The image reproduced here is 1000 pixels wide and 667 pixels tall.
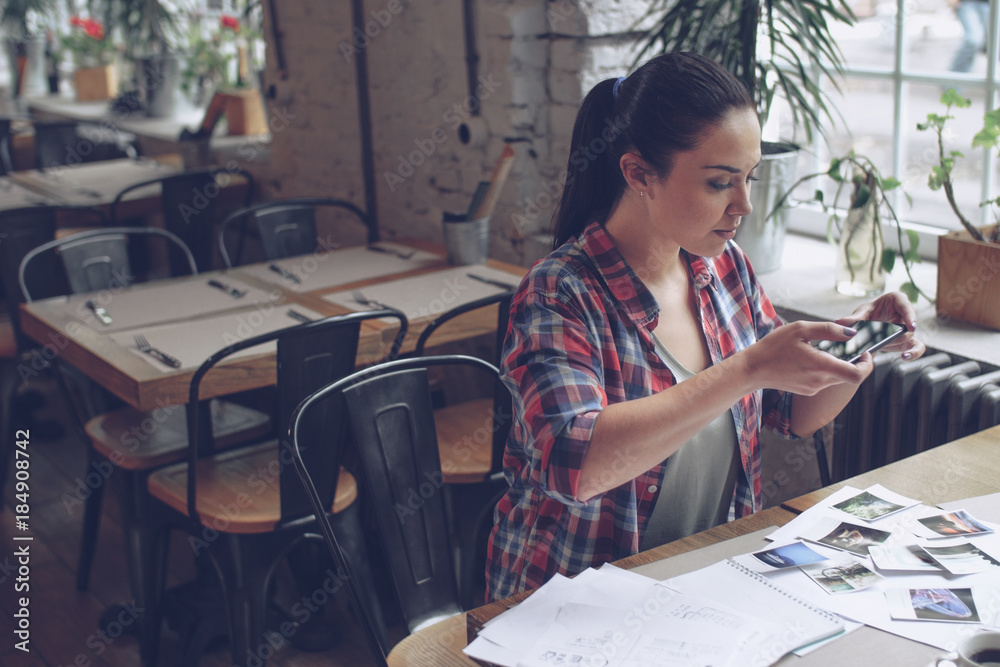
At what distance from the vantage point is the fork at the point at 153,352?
2.21 m

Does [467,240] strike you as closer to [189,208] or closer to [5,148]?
[189,208]

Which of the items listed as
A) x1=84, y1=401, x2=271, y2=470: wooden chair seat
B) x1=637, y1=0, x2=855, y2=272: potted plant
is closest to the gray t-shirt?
x1=637, y1=0, x2=855, y2=272: potted plant

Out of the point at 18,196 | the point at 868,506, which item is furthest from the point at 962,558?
the point at 18,196

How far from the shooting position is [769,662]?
1.06 m

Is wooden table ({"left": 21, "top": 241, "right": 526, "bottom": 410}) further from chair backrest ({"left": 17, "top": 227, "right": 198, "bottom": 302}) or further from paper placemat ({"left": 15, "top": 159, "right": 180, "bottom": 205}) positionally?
paper placemat ({"left": 15, "top": 159, "right": 180, "bottom": 205})

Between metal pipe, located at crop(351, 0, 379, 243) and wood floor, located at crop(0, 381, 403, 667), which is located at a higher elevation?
metal pipe, located at crop(351, 0, 379, 243)

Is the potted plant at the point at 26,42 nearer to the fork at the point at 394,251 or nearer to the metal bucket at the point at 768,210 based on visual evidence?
the fork at the point at 394,251

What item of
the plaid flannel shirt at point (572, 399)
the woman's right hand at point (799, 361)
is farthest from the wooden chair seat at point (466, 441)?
the woman's right hand at point (799, 361)

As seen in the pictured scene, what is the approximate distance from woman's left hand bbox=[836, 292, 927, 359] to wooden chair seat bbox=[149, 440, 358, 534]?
122cm

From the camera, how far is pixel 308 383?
216 centimetres

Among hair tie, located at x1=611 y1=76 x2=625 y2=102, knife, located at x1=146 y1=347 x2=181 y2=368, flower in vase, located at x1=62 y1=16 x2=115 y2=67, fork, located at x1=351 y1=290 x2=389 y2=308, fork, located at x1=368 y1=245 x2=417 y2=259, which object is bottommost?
knife, located at x1=146 y1=347 x2=181 y2=368

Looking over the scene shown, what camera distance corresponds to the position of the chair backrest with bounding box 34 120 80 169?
17.7 feet

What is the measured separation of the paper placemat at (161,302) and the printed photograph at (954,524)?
189cm

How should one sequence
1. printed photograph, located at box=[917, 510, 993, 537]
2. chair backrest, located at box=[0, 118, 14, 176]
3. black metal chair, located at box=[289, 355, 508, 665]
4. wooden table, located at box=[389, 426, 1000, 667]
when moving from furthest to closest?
chair backrest, located at box=[0, 118, 14, 176] < black metal chair, located at box=[289, 355, 508, 665] < printed photograph, located at box=[917, 510, 993, 537] < wooden table, located at box=[389, 426, 1000, 667]
